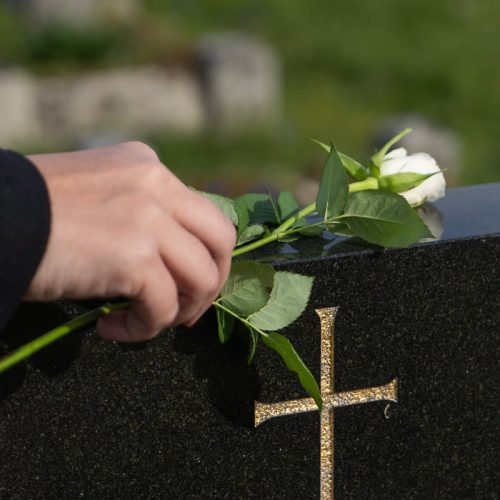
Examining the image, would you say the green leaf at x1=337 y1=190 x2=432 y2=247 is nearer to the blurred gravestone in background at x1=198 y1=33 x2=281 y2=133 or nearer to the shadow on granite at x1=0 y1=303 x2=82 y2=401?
the shadow on granite at x1=0 y1=303 x2=82 y2=401

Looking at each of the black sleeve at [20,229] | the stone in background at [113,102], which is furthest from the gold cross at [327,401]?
the stone in background at [113,102]

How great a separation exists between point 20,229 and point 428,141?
186 inches

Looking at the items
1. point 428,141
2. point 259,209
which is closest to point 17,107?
point 428,141

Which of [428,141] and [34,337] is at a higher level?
[34,337]

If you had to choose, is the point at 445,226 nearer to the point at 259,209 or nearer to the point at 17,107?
the point at 259,209

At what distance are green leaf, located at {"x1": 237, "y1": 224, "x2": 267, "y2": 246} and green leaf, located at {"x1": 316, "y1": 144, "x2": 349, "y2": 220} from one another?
0.29 ft

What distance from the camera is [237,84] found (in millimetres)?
5828

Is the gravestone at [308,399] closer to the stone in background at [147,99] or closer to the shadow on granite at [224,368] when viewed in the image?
the shadow on granite at [224,368]

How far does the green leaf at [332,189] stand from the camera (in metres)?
1.28

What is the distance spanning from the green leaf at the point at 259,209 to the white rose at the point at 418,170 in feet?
0.55

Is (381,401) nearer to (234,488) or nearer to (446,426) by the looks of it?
(446,426)

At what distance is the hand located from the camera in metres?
0.80

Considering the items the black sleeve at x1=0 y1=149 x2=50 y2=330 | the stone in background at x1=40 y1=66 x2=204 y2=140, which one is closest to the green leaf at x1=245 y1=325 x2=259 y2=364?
the black sleeve at x1=0 y1=149 x2=50 y2=330

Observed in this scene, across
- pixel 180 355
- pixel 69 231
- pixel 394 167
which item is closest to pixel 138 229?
pixel 69 231
